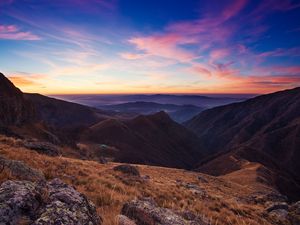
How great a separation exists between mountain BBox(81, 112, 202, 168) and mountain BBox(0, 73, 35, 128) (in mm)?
36238

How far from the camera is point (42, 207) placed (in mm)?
4305

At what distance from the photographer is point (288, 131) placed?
196 meters

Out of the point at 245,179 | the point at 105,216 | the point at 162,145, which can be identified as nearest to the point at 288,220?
the point at 105,216

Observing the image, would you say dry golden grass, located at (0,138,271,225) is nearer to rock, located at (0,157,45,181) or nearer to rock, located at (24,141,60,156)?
rock, located at (0,157,45,181)

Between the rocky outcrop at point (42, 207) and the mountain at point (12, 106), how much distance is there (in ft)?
211

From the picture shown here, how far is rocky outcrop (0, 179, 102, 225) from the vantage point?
3.68m

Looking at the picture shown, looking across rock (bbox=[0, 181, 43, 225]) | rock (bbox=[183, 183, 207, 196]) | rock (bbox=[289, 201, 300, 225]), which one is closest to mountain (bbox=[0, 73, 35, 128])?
rock (bbox=[183, 183, 207, 196])

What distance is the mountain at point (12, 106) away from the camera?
212ft

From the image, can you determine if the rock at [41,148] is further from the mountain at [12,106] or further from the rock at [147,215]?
the mountain at [12,106]

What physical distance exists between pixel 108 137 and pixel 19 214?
433 ft

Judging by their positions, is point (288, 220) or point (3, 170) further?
point (288, 220)

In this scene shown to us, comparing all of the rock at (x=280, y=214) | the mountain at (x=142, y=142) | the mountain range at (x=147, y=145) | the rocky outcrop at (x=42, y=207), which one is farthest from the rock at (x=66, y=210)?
the mountain at (x=142, y=142)

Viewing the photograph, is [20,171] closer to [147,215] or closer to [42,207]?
[42,207]

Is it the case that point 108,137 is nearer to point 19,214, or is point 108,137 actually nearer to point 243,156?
point 243,156
